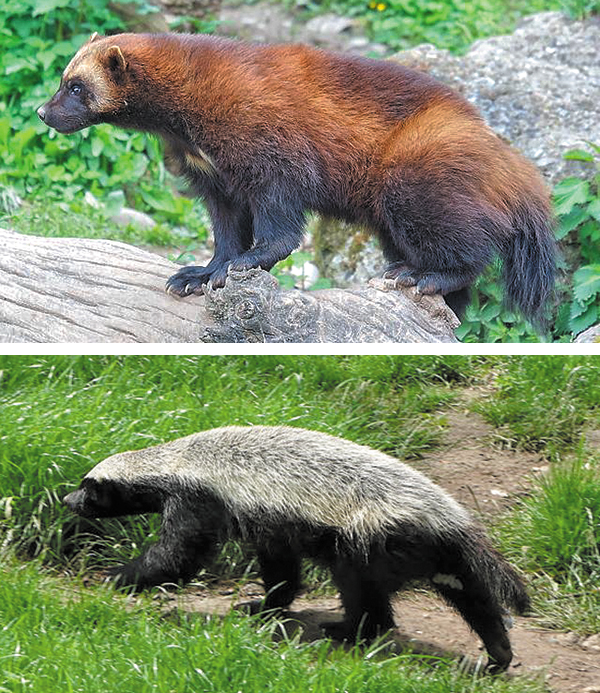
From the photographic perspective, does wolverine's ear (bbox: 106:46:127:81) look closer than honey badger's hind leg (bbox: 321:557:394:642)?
No

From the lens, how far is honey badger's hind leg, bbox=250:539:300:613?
13.7ft

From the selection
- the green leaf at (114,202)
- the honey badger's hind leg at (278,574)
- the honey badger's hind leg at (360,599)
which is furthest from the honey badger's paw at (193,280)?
the green leaf at (114,202)

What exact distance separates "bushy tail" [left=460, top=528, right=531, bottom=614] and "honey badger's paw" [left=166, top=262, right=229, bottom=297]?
1311 millimetres

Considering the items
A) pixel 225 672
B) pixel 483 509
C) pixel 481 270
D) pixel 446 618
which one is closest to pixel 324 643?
pixel 225 672

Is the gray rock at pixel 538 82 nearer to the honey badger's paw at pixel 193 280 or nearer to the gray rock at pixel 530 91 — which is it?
the gray rock at pixel 530 91

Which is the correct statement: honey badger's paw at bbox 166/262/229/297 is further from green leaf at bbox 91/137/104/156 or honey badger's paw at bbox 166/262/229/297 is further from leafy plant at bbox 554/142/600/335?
green leaf at bbox 91/137/104/156

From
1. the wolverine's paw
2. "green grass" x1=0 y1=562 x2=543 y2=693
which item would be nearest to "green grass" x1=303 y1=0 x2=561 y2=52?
the wolverine's paw

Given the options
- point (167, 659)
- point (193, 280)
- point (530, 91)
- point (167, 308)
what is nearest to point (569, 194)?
point (530, 91)

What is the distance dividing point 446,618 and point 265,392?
4.73 feet

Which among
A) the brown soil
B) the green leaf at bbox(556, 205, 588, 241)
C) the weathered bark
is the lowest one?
the brown soil

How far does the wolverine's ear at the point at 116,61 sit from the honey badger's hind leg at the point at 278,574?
196cm

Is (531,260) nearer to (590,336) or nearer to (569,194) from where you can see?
(590,336)

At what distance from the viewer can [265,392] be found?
5258 mm

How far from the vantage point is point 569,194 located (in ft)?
16.9
